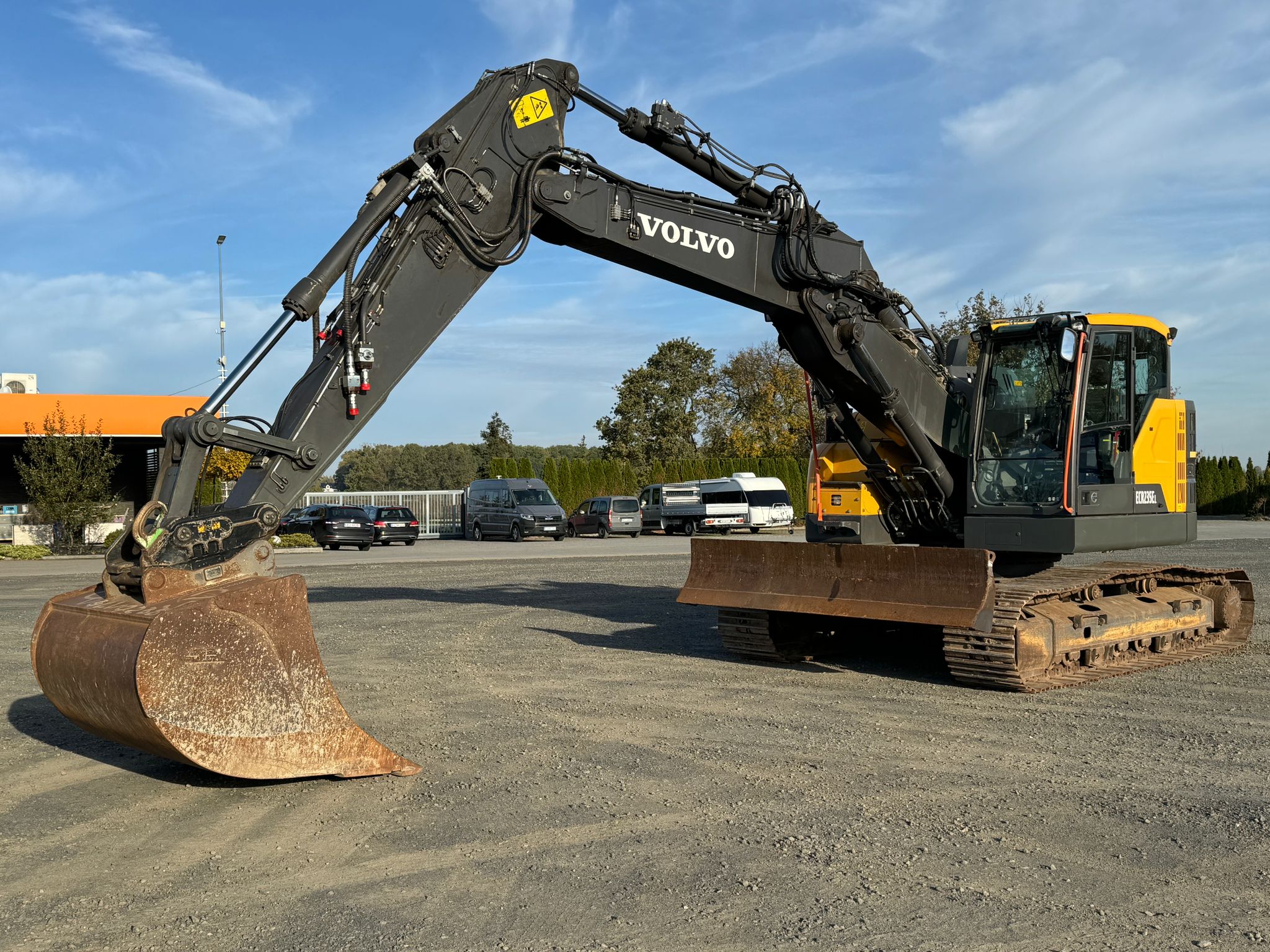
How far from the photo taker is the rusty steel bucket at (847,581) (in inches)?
362

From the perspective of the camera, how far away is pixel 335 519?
114 feet

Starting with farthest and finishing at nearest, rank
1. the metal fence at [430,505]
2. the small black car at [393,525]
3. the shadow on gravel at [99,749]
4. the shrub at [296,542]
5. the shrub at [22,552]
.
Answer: the metal fence at [430,505], the small black car at [393,525], the shrub at [296,542], the shrub at [22,552], the shadow on gravel at [99,749]

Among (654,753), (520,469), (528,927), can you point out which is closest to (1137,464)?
(654,753)

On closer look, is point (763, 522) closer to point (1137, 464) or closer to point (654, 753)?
point (1137, 464)

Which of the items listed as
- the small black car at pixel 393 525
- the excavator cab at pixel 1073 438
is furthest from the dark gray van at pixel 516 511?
the excavator cab at pixel 1073 438

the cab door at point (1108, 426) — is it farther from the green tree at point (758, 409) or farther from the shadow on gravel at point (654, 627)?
the green tree at point (758, 409)

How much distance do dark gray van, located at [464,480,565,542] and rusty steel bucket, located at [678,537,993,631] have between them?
28843 millimetres

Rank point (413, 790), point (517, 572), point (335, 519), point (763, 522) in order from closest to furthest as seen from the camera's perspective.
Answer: point (413, 790), point (517, 572), point (335, 519), point (763, 522)

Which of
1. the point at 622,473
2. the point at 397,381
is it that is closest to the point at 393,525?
the point at 622,473

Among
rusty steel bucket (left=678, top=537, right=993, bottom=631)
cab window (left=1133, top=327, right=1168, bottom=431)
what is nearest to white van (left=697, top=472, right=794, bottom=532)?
rusty steel bucket (left=678, top=537, right=993, bottom=631)

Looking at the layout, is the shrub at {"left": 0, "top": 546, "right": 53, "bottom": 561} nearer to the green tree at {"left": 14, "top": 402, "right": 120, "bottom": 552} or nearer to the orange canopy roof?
the green tree at {"left": 14, "top": 402, "right": 120, "bottom": 552}

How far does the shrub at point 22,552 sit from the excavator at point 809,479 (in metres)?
24.8

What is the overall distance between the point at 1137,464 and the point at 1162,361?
108cm

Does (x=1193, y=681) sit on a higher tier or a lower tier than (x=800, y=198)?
lower
